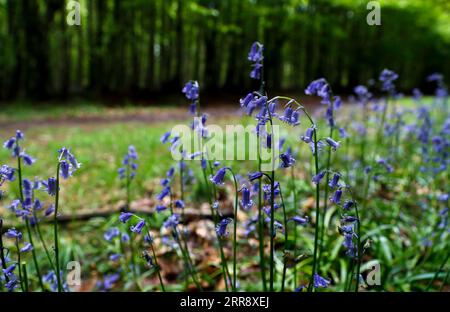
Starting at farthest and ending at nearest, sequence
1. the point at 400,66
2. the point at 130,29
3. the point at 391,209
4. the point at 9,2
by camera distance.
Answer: the point at 400,66 → the point at 130,29 → the point at 9,2 → the point at 391,209

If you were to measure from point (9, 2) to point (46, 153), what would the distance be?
44.2ft

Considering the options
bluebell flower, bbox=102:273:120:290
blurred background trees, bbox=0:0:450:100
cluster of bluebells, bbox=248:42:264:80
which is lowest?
bluebell flower, bbox=102:273:120:290

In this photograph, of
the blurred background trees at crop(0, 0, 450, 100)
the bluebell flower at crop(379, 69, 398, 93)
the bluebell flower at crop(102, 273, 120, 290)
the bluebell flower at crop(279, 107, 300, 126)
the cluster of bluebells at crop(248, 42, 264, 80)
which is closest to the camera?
the bluebell flower at crop(279, 107, 300, 126)

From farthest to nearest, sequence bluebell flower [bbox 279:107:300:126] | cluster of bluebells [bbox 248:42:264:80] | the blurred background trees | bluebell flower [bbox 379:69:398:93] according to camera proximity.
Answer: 1. the blurred background trees
2. bluebell flower [bbox 379:69:398:93]
3. cluster of bluebells [bbox 248:42:264:80]
4. bluebell flower [bbox 279:107:300:126]

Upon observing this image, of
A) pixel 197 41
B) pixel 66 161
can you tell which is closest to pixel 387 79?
pixel 66 161

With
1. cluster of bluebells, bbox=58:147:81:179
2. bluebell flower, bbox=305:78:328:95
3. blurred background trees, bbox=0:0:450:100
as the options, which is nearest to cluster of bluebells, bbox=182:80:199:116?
bluebell flower, bbox=305:78:328:95

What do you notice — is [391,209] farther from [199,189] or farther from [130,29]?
[130,29]

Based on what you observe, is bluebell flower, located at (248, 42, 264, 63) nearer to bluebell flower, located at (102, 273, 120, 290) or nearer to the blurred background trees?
bluebell flower, located at (102, 273, 120, 290)

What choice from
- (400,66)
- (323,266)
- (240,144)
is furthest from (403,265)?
(400,66)

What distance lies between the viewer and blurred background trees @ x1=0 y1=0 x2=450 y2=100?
1727 cm

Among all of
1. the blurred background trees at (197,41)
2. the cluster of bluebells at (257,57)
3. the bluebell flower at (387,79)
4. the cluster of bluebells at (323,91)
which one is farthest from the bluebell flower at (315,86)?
the blurred background trees at (197,41)

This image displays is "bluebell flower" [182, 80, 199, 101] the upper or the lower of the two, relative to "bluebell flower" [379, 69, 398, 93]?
lower

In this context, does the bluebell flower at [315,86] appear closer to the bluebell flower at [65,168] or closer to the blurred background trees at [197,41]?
the bluebell flower at [65,168]

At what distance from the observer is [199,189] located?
13.5ft
